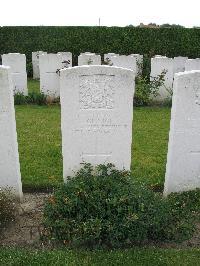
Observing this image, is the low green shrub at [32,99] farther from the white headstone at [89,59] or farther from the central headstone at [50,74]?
the white headstone at [89,59]

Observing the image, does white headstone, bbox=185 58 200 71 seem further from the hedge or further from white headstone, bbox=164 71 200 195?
white headstone, bbox=164 71 200 195

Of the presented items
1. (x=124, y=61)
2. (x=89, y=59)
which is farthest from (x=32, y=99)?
(x=124, y=61)

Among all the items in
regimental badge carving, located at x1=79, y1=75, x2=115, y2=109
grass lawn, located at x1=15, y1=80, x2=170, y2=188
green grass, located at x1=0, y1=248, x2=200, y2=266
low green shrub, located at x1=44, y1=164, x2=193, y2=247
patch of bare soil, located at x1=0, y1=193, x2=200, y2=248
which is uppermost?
regimental badge carving, located at x1=79, y1=75, x2=115, y2=109

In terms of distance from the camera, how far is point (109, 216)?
432cm

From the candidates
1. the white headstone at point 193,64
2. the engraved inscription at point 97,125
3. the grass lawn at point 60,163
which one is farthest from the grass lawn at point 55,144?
the white headstone at point 193,64

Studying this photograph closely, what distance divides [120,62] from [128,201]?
8.48m

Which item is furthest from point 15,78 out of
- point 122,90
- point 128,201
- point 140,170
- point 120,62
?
point 128,201

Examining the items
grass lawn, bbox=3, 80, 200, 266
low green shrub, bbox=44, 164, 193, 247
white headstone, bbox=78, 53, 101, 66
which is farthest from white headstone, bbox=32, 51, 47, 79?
low green shrub, bbox=44, 164, 193, 247

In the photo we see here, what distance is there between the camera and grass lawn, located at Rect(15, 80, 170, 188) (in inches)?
247

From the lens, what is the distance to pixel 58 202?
451 centimetres

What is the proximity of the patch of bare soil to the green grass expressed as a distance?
0.66 feet

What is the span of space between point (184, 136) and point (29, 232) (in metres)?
2.37

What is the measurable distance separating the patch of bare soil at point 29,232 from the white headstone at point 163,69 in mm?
7598

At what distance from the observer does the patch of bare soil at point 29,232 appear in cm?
450
